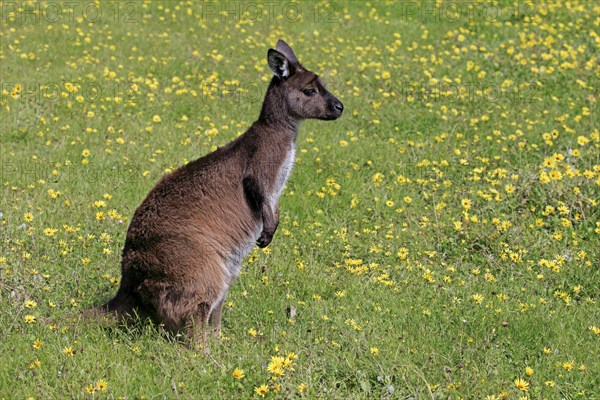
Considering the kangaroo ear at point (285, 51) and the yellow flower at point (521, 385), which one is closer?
the yellow flower at point (521, 385)

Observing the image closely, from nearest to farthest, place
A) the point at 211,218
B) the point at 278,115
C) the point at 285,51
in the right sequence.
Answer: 1. the point at 211,218
2. the point at 278,115
3. the point at 285,51

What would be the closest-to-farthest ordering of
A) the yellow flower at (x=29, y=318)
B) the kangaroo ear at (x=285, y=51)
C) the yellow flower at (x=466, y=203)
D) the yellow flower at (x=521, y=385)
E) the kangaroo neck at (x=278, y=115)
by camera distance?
1. the yellow flower at (x=521, y=385)
2. the yellow flower at (x=29, y=318)
3. the kangaroo neck at (x=278, y=115)
4. the kangaroo ear at (x=285, y=51)
5. the yellow flower at (x=466, y=203)

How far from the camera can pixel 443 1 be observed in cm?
1580

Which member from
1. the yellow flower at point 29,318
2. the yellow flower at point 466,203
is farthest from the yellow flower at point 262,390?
the yellow flower at point 466,203

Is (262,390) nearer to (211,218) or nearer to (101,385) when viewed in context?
(101,385)

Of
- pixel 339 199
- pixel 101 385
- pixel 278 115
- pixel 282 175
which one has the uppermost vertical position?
pixel 278 115

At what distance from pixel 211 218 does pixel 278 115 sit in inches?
41.4

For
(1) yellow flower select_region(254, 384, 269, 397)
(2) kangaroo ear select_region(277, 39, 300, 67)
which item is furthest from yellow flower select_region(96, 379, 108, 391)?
(2) kangaroo ear select_region(277, 39, 300, 67)

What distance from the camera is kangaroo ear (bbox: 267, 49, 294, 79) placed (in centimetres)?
595

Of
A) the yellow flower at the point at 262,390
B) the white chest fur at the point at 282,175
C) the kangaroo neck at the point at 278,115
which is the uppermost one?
the kangaroo neck at the point at 278,115

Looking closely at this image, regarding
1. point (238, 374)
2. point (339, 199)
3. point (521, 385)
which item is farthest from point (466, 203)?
point (238, 374)

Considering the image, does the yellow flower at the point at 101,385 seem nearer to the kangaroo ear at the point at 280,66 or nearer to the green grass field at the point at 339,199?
the green grass field at the point at 339,199

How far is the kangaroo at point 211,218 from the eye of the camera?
16.7 ft

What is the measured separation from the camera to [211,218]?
5.41 meters
